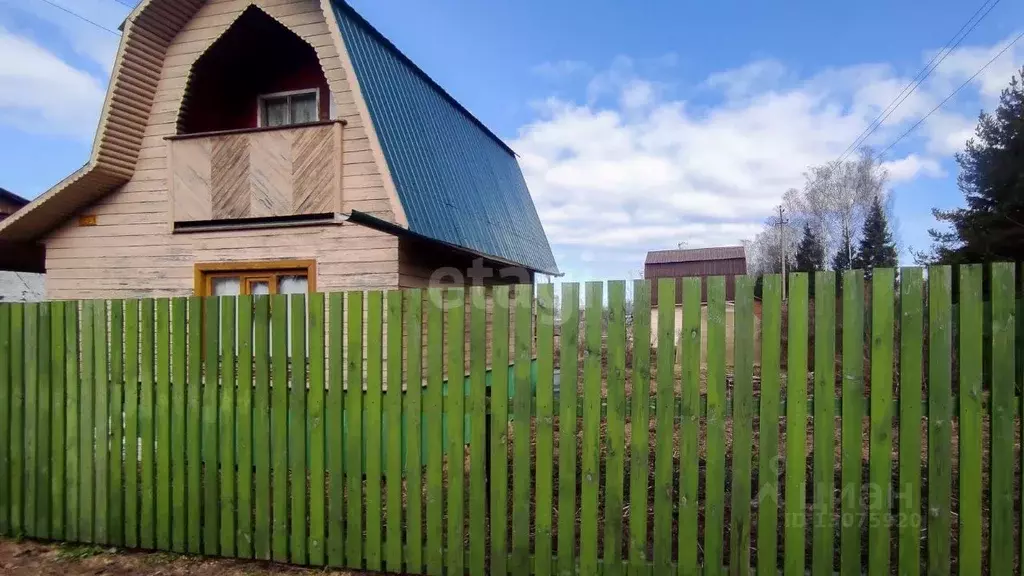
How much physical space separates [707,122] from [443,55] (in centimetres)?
1576

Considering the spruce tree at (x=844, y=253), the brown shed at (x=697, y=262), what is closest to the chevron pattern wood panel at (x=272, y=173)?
the brown shed at (x=697, y=262)

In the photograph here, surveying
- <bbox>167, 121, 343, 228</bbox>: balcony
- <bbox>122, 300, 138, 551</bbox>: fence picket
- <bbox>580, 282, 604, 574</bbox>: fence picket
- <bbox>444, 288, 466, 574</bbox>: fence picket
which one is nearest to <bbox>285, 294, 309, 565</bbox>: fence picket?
<bbox>444, 288, 466, 574</bbox>: fence picket

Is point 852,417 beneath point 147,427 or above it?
above

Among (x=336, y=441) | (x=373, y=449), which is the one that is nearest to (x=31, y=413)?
(x=336, y=441)

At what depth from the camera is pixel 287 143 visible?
6852 mm

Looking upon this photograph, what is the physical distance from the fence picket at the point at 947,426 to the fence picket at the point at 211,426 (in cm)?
419

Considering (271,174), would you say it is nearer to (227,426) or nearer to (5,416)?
(5,416)

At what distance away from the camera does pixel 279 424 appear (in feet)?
12.2

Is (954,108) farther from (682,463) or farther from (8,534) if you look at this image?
(8,534)

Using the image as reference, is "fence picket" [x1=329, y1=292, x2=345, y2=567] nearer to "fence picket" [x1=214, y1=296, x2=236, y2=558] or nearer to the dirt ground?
the dirt ground

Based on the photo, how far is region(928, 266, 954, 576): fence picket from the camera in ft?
9.12

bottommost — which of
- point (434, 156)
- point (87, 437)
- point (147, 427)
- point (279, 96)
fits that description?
point (87, 437)

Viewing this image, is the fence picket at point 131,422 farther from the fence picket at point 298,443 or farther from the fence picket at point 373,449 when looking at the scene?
the fence picket at point 373,449

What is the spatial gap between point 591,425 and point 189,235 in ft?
20.8
